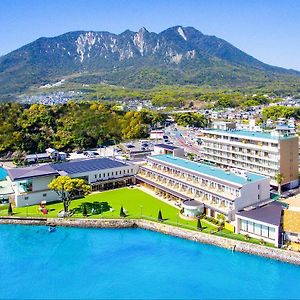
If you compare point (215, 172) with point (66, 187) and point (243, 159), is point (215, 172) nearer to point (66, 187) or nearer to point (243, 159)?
point (243, 159)

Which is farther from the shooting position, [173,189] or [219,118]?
[219,118]

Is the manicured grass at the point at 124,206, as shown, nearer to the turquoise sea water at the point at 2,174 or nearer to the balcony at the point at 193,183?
the balcony at the point at 193,183

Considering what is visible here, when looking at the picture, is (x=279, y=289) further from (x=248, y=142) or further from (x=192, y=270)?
(x=248, y=142)

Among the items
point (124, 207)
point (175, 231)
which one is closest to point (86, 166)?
point (124, 207)

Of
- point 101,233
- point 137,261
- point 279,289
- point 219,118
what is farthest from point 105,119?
point 279,289

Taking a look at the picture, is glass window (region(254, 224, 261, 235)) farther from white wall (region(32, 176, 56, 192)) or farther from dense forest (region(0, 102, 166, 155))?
dense forest (region(0, 102, 166, 155))

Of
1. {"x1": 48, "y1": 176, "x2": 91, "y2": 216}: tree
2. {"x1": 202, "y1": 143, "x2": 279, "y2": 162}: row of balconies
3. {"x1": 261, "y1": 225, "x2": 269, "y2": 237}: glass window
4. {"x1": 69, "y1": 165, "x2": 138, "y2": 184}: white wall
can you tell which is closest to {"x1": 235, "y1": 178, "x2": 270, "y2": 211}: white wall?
{"x1": 261, "y1": 225, "x2": 269, "y2": 237}: glass window
